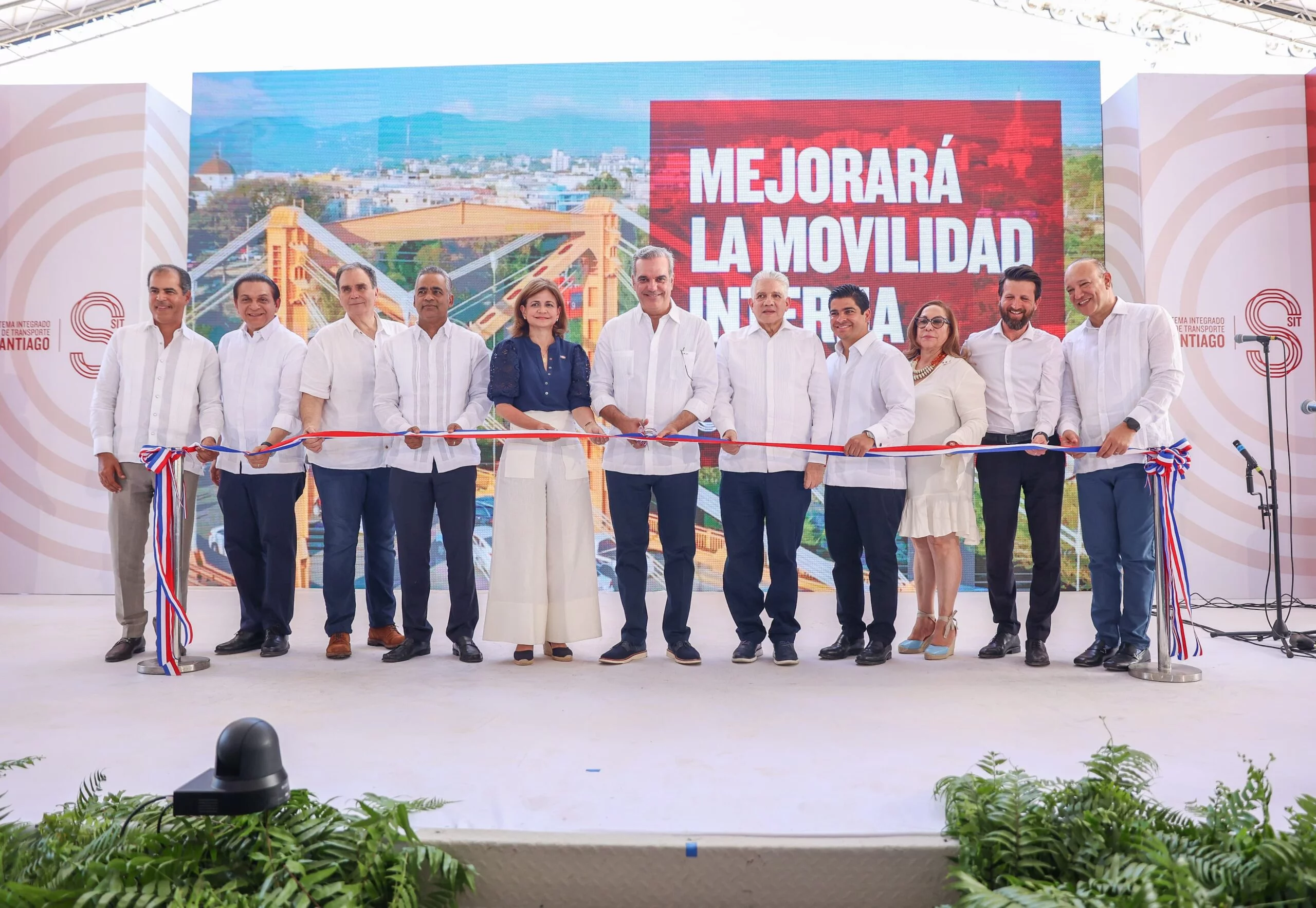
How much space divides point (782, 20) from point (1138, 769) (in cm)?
613

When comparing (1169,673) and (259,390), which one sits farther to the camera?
(259,390)

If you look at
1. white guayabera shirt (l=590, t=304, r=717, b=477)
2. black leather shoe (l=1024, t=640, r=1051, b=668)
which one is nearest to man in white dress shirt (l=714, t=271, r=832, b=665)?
white guayabera shirt (l=590, t=304, r=717, b=477)

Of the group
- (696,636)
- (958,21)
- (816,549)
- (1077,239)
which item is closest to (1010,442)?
(696,636)

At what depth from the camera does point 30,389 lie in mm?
6578

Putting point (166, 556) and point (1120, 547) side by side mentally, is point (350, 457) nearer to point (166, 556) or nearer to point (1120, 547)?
point (166, 556)

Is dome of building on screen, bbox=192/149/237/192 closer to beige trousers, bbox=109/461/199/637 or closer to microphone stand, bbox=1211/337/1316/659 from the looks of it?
beige trousers, bbox=109/461/199/637

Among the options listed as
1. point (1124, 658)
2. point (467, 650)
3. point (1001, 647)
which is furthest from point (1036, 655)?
point (467, 650)

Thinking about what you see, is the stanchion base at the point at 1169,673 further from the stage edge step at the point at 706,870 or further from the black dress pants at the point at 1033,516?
the stage edge step at the point at 706,870

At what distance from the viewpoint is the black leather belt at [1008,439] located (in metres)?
4.20

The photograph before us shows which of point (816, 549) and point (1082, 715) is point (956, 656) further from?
point (816, 549)

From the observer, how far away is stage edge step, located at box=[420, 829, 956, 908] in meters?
1.95

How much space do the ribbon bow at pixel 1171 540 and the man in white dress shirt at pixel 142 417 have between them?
3.99 meters

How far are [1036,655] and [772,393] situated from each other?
1567 millimetres

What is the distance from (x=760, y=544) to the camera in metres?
4.11
